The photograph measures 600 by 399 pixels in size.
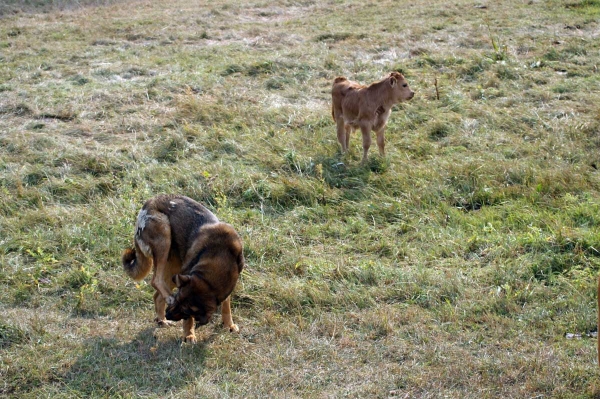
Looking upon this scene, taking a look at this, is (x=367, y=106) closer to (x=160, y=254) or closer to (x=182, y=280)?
(x=160, y=254)

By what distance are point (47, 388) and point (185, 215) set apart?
1.86 metres

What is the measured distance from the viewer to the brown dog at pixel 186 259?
605 centimetres

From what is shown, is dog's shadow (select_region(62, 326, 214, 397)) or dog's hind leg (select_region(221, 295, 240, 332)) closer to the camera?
dog's shadow (select_region(62, 326, 214, 397))

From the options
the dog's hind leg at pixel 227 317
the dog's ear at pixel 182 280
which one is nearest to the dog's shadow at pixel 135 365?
the dog's hind leg at pixel 227 317

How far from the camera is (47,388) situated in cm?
570

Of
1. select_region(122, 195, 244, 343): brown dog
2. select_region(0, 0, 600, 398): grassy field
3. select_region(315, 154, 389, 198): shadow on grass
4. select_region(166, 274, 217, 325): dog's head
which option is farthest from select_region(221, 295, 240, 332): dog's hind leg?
select_region(315, 154, 389, 198): shadow on grass

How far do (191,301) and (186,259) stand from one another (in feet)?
1.91

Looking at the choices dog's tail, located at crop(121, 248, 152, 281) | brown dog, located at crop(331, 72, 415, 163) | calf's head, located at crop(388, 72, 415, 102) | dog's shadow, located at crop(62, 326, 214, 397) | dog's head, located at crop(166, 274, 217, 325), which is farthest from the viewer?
calf's head, located at crop(388, 72, 415, 102)

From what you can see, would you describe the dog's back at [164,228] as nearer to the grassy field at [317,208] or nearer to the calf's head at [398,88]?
the grassy field at [317,208]

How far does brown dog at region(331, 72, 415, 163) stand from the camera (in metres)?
10.6

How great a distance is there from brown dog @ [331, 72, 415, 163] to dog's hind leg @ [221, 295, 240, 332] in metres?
4.36

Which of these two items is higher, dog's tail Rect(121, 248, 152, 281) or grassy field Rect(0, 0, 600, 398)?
dog's tail Rect(121, 248, 152, 281)

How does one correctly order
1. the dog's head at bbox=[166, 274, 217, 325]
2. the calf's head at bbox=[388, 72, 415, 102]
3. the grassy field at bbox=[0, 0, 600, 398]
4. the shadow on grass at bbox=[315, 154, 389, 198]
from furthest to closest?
the calf's head at bbox=[388, 72, 415, 102] → the shadow on grass at bbox=[315, 154, 389, 198] → the dog's head at bbox=[166, 274, 217, 325] → the grassy field at bbox=[0, 0, 600, 398]

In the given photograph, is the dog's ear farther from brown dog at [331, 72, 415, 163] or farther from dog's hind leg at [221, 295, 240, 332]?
brown dog at [331, 72, 415, 163]
